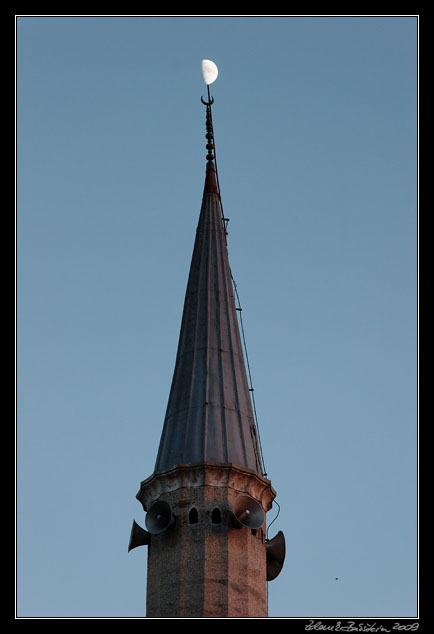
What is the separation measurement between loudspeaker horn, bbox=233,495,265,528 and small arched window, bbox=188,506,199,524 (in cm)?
110

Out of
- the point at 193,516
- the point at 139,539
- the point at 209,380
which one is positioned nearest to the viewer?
the point at 193,516

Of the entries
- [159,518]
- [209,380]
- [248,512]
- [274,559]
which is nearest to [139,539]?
[159,518]

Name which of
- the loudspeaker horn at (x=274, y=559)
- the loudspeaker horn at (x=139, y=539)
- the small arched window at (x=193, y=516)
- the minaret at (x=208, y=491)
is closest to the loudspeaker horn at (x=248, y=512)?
the minaret at (x=208, y=491)

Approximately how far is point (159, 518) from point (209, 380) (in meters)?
5.02

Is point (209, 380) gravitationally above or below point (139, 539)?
above

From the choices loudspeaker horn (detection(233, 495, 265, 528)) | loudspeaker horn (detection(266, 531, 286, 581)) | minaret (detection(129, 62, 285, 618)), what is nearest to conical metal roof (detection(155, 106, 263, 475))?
minaret (detection(129, 62, 285, 618))

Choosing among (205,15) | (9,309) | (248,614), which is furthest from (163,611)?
(205,15)

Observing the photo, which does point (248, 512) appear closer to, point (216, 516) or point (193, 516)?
point (216, 516)

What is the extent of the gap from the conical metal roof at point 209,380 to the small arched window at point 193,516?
5.15 ft

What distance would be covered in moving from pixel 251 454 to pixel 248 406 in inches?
79.9

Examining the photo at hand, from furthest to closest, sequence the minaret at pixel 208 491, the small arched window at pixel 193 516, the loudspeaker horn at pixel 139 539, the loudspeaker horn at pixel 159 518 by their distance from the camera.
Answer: the loudspeaker horn at pixel 139 539 → the loudspeaker horn at pixel 159 518 → the small arched window at pixel 193 516 → the minaret at pixel 208 491

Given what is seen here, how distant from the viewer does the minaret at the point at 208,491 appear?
112 ft

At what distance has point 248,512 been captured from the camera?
1403 inches

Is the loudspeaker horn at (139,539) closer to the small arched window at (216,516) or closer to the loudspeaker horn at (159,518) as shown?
the loudspeaker horn at (159,518)
